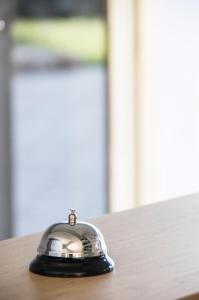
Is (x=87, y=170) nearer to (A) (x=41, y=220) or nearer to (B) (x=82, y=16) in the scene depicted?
(A) (x=41, y=220)

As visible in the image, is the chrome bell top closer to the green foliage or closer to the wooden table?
the wooden table

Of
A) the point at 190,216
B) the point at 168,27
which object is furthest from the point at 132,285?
the point at 168,27

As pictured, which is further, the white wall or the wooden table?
the white wall

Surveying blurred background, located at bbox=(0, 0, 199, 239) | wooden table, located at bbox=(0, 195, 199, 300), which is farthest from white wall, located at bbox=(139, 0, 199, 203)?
wooden table, located at bbox=(0, 195, 199, 300)

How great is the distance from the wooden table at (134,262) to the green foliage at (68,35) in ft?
8.22

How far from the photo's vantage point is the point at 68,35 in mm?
4270

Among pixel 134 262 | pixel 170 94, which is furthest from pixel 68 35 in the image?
pixel 134 262

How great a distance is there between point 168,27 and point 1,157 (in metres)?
1.20

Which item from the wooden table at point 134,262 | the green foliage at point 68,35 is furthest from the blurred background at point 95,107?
the wooden table at point 134,262

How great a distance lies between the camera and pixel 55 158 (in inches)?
173

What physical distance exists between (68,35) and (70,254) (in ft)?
10.1

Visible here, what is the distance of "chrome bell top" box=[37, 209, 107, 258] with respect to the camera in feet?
4.23

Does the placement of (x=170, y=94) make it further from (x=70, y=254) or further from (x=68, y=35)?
(x=70, y=254)

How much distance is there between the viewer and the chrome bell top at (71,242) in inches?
50.7
